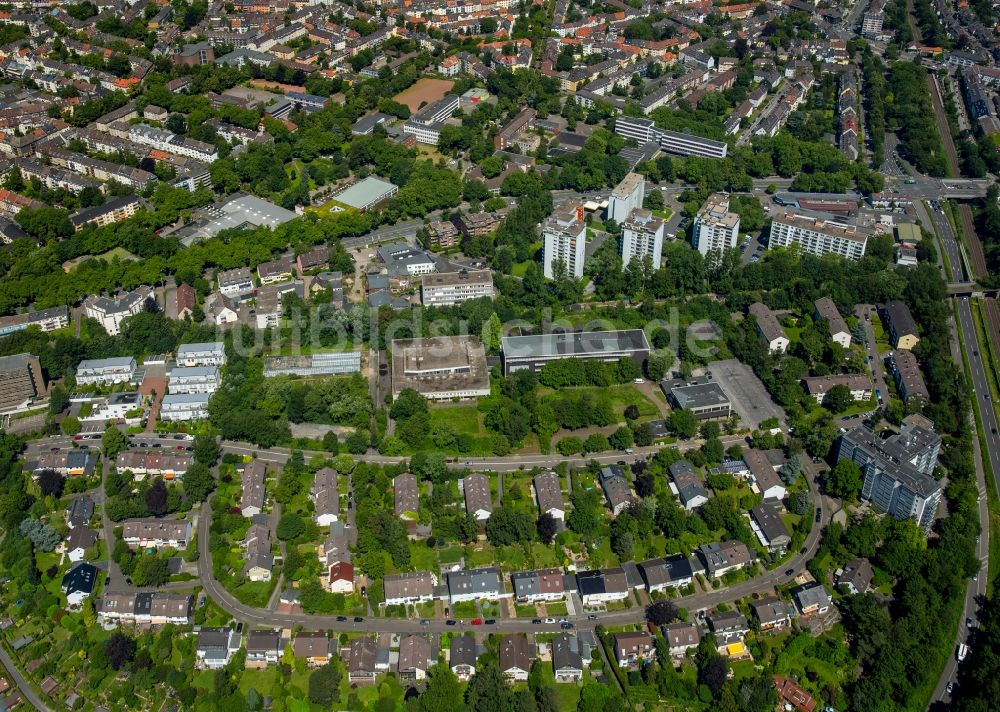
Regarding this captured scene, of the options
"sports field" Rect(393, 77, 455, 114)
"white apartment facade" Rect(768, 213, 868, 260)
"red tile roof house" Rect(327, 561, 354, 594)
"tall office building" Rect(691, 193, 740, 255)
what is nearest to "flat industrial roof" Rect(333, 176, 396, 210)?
"sports field" Rect(393, 77, 455, 114)

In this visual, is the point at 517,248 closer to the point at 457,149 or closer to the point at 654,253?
the point at 654,253

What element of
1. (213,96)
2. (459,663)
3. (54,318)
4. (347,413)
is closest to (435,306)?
(347,413)

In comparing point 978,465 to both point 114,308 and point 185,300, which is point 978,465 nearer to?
point 185,300

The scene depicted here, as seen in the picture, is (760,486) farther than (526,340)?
No

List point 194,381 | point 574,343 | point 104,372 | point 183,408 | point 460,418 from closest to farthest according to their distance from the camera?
point 183,408 < point 460,418 < point 194,381 < point 104,372 < point 574,343

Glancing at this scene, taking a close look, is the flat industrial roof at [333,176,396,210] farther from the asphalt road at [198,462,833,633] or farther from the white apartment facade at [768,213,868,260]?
the asphalt road at [198,462,833,633]

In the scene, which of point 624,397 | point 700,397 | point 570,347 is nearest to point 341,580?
point 624,397
